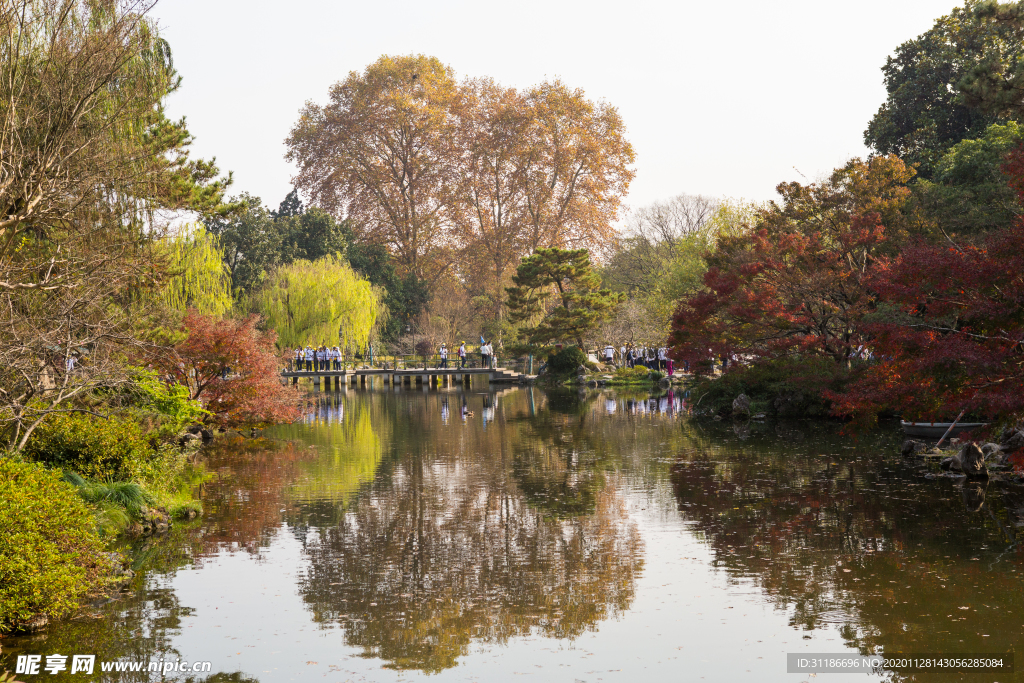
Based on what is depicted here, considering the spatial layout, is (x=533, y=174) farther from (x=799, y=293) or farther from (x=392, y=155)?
(x=799, y=293)

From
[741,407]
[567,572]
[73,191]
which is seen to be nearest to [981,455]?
[567,572]

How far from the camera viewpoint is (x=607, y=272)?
6406 cm

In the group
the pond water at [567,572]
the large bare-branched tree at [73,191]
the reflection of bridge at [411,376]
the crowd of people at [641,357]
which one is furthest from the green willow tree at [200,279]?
the pond water at [567,572]

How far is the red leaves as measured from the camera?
18734 millimetres

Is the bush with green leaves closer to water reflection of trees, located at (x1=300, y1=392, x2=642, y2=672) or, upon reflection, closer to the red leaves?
the red leaves

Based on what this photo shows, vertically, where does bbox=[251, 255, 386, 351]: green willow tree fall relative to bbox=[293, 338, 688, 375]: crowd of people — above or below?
above

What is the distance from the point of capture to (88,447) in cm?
1112

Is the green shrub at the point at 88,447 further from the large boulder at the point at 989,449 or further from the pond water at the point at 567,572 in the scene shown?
the large boulder at the point at 989,449

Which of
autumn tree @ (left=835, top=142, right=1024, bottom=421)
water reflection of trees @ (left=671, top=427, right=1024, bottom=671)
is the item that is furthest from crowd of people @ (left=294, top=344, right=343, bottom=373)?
autumn tree @ (left=835, top=142, right=1024, bottom=421)

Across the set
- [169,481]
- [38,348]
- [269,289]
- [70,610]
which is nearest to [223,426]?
[169,481]

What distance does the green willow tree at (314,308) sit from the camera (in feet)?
148

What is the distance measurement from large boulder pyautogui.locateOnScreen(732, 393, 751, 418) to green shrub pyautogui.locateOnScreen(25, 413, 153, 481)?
48.7 ft

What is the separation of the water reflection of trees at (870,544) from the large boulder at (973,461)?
556 millimetres

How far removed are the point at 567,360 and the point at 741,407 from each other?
18.9 metres
